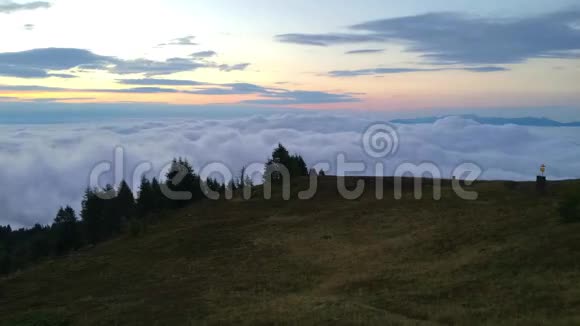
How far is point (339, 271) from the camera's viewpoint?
25391mm

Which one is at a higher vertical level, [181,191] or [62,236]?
[181,191]

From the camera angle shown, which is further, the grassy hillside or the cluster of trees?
the cluster of trees

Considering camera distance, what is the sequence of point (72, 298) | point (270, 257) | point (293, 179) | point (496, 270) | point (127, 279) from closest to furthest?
point (496, 270), point (72, 298), point (127, 279), point (270, 257), point (293, 179)

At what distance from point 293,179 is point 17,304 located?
40.4 meters

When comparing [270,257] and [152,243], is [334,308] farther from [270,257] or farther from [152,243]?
[152,243]

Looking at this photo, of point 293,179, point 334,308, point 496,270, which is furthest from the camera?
point 293,179

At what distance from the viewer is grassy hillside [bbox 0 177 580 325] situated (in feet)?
53.5

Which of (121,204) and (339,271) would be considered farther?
(121,204)

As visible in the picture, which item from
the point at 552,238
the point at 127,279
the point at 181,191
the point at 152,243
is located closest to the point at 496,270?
the point at 552,238

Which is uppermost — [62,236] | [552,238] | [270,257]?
[552,238]

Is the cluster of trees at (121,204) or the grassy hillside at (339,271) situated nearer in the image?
the grassy hillside at (339,271)

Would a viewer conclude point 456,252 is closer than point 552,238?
No

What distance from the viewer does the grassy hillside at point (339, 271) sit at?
1630 cm

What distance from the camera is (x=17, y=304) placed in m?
25.3
